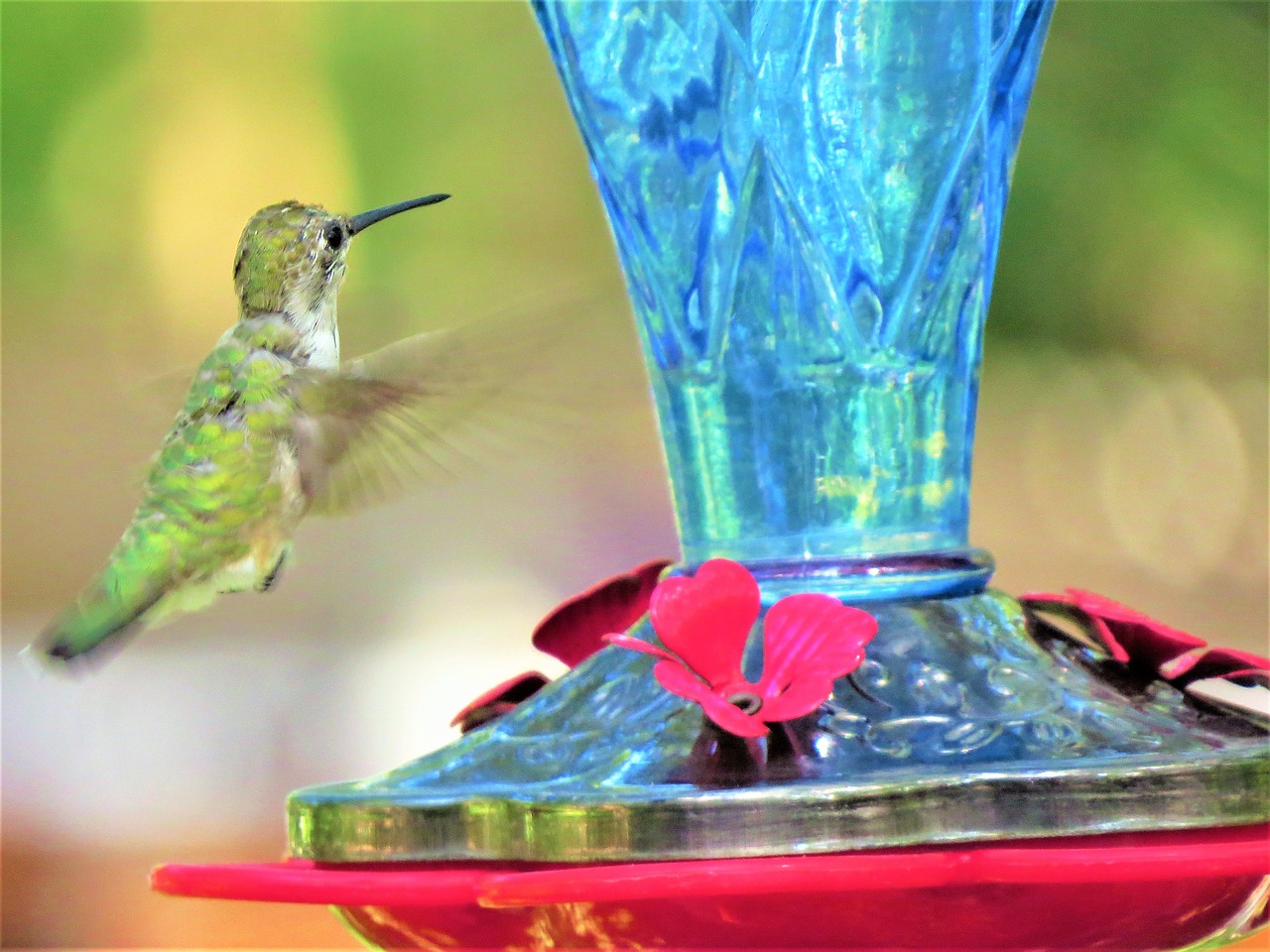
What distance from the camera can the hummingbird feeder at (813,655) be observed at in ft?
2.85

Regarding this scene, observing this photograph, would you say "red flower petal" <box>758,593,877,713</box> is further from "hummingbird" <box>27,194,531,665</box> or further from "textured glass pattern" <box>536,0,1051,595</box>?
"hummingbird" <box>27,194,531,665</box>

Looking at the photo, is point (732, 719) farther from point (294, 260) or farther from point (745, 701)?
point (294, 260)

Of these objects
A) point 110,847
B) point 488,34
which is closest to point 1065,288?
point 488,34

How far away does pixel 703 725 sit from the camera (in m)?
1.00

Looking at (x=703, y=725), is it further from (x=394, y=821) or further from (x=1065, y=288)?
(x=1065, y=288)

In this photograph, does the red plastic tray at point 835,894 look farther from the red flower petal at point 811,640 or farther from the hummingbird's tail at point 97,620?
the hummingbird's tail at point 97,620

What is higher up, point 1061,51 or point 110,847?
point 1061,51

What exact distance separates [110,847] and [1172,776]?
4.00 m

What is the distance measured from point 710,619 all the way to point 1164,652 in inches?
14.7

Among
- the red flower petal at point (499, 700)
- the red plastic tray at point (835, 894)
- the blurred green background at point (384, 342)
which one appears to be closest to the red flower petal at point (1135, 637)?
the red plastic tray at point (835, 894)

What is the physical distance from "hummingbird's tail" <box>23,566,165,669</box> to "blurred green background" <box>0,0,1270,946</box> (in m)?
1.74

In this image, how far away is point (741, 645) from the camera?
3.41 ft

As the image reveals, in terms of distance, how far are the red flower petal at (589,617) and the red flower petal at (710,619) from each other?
34 centimetres

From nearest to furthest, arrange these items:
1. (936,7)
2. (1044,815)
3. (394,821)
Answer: (1044,815) < (394,821) < (936,7)
